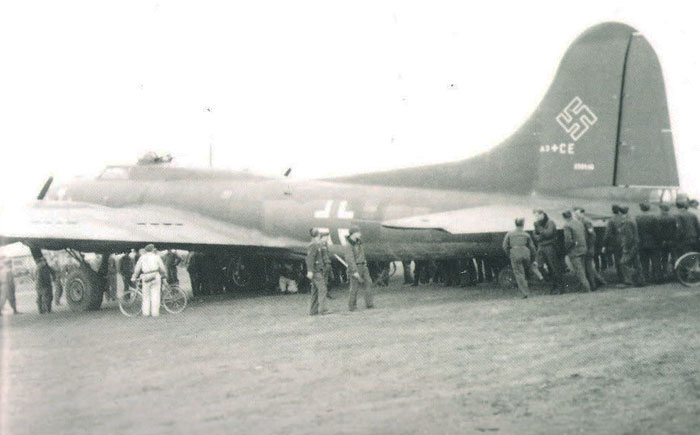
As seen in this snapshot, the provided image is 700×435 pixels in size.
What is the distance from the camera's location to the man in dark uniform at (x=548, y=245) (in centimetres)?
1614

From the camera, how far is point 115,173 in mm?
24641

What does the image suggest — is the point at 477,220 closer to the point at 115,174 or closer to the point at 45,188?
the point at 115,174

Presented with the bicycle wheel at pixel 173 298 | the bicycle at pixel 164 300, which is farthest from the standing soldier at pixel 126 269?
the bicycle wheel at pixel 173 298

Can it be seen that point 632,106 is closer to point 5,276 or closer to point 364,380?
point 364,380

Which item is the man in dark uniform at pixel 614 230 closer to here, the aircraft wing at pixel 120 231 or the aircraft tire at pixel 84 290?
the aircraft wing at pixel 120 231

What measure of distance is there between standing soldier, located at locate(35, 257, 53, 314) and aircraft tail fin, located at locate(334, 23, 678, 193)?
1159cm

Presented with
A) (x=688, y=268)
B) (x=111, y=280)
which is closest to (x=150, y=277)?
(x=111, y=280)

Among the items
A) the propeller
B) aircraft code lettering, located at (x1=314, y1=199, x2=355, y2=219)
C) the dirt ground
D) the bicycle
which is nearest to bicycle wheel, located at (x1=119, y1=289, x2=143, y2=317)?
the bicycle

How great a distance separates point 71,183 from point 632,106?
16726 mm

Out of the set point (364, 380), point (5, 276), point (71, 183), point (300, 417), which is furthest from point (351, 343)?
point (71, 183)

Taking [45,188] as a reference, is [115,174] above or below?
above

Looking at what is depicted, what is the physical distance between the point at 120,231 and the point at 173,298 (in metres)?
2.41

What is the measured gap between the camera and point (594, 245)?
1689 centimetres

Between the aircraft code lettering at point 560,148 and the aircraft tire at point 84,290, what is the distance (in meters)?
10.9
